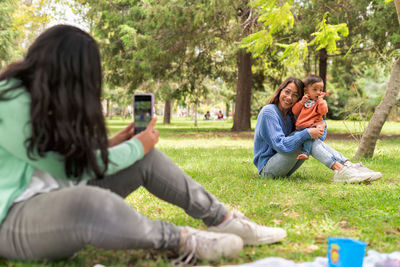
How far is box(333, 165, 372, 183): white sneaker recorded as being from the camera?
4.41m

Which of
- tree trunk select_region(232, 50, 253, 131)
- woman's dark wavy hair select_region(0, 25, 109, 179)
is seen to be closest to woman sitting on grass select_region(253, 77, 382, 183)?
woman's dark wavy hair select_region(0, 25, 109, 179)

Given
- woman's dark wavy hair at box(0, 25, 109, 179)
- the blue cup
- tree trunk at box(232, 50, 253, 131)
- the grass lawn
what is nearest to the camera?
woman's dark wavy hair at box(0, 25, 109, 179)

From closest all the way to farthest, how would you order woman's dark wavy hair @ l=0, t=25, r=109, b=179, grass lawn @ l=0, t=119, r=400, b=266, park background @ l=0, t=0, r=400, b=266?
1. woman's dark wavy hair @ l=0, t=25, r=109, b=179
2. grass lawn @ l=0, t=119, r=400, b=266
3. park background @ l=0, t=0, r=400, b=266

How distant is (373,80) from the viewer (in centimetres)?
3216

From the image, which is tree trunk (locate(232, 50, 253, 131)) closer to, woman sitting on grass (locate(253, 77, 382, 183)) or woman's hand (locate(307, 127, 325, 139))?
woman sitting on grass (locate(253, 77, 382, 183))

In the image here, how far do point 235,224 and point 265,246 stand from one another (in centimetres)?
30

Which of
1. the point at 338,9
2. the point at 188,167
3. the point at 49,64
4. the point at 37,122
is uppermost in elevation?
the point at 338,9

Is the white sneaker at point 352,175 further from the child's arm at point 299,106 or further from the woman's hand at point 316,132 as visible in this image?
the child's arm at point 299,106

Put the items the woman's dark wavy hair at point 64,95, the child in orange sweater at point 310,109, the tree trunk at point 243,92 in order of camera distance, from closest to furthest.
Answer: the woman's dark wavy hair at point 64,95 → the child in orange sweater at point 310,109 → the tree trunk at point 243,92

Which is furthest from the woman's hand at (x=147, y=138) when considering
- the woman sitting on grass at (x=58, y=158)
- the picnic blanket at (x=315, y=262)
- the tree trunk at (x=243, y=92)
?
the tree trunk at (x=243, y=92)

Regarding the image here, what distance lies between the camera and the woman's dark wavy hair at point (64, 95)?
5.61ft

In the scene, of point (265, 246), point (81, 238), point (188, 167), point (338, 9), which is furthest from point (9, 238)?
point (338, 9)

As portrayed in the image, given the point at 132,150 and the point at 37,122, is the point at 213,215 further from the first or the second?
the point at 37,122

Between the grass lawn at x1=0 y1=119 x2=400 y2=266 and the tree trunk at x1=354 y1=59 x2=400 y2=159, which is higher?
the tree trunk at x1=354 y1=59 x2=400 y2=159
